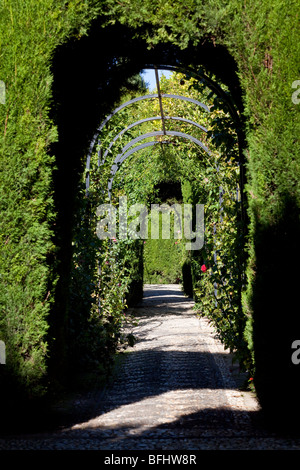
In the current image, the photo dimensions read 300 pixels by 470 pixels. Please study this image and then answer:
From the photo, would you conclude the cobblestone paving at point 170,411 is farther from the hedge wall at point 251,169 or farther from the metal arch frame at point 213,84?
the metal arch frame at point 213,84

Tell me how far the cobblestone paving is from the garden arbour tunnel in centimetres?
68

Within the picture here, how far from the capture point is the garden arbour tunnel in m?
4.30

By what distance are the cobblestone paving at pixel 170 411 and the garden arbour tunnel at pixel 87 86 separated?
679 mm

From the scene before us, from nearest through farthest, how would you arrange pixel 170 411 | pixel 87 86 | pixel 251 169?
pixel 251 169
pixel 170 411
pixel 87 86

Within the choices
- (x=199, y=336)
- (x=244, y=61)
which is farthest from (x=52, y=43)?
(x=199, y=336)

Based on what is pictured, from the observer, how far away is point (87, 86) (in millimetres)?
4738

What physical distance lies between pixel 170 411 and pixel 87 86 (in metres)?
2.79

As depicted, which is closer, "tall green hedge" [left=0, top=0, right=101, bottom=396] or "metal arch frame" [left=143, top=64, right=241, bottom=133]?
"tall green hedge" [left=0, top=0, right=101, bottom=396]

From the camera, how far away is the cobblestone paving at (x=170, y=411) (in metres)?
3.58

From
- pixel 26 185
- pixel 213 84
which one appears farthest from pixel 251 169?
pixel 26 185

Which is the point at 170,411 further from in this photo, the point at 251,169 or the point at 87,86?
the point at 87,86

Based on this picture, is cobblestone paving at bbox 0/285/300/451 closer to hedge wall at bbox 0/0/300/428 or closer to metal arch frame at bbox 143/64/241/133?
hedge wall at bbox 0/0/300/428

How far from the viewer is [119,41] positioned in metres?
4.40

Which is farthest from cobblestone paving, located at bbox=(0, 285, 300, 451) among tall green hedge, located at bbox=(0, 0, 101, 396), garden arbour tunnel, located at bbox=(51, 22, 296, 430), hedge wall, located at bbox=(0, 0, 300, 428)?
garden arbour tunnel, located at bbox=(51, 22, 296, 430)
